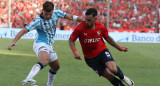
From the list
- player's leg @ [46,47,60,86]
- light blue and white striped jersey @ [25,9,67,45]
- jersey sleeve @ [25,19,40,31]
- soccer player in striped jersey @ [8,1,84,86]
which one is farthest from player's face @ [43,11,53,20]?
A: player's leg @ [46,47,60,86]

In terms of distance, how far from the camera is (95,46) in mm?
8469

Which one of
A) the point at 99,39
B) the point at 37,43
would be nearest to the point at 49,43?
the point at 37,43

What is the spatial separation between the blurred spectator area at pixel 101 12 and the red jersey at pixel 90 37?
20.2 metres

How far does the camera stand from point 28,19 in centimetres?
2938

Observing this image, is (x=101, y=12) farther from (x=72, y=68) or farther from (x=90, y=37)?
(x=90, y=37)

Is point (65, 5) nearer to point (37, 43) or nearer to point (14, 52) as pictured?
point (14, 52)

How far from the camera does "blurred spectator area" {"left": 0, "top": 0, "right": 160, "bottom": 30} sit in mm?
29109

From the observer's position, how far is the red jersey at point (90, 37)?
27.2 ft

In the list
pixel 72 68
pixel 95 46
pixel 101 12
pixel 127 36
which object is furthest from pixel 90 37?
pixel 101 12

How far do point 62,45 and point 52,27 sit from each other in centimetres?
1166

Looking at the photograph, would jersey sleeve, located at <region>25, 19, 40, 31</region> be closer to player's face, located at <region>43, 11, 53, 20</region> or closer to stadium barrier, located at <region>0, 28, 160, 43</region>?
player's face, located at <region>43, 11, 53, 20</region>

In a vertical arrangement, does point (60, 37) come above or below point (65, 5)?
below

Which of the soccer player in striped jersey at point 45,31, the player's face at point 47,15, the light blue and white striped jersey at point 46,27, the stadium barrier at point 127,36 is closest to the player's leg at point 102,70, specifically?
the soccer player in striped jersey at point 45,31

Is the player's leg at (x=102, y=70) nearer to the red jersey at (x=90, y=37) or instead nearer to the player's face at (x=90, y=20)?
the red jersey at (x=90, y=37)
